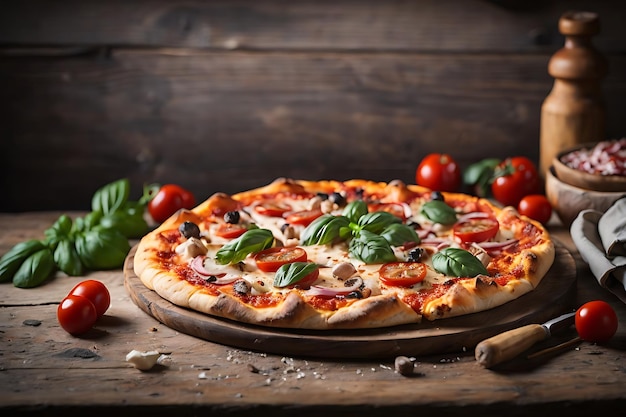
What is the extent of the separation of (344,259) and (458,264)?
48 cm

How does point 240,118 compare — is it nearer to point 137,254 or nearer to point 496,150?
point 496,150

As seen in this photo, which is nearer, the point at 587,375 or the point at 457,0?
the point at 587,375

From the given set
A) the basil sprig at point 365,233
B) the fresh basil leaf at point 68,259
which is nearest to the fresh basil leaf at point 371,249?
the basil sprig at point 365,233

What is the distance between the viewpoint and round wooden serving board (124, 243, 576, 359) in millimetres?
2840

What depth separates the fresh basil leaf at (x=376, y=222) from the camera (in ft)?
11.7

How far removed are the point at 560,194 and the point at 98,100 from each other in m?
2.82

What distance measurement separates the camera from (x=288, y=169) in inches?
213

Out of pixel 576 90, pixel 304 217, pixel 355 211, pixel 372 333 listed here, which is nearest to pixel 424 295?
pixel 372 333

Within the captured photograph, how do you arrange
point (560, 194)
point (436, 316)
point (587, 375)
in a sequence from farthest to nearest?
point (560, 194), point (436, 316), point (587, 375)

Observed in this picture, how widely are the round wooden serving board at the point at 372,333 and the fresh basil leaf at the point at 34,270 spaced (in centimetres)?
68

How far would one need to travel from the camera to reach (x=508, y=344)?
2787 millimetres

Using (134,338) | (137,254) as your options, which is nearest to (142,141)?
(137,254)

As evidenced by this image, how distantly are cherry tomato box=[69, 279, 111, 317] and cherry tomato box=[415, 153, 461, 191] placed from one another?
2124 mm

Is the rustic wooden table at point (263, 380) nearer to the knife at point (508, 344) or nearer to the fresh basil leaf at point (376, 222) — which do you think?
the knife at point (508, 344)
